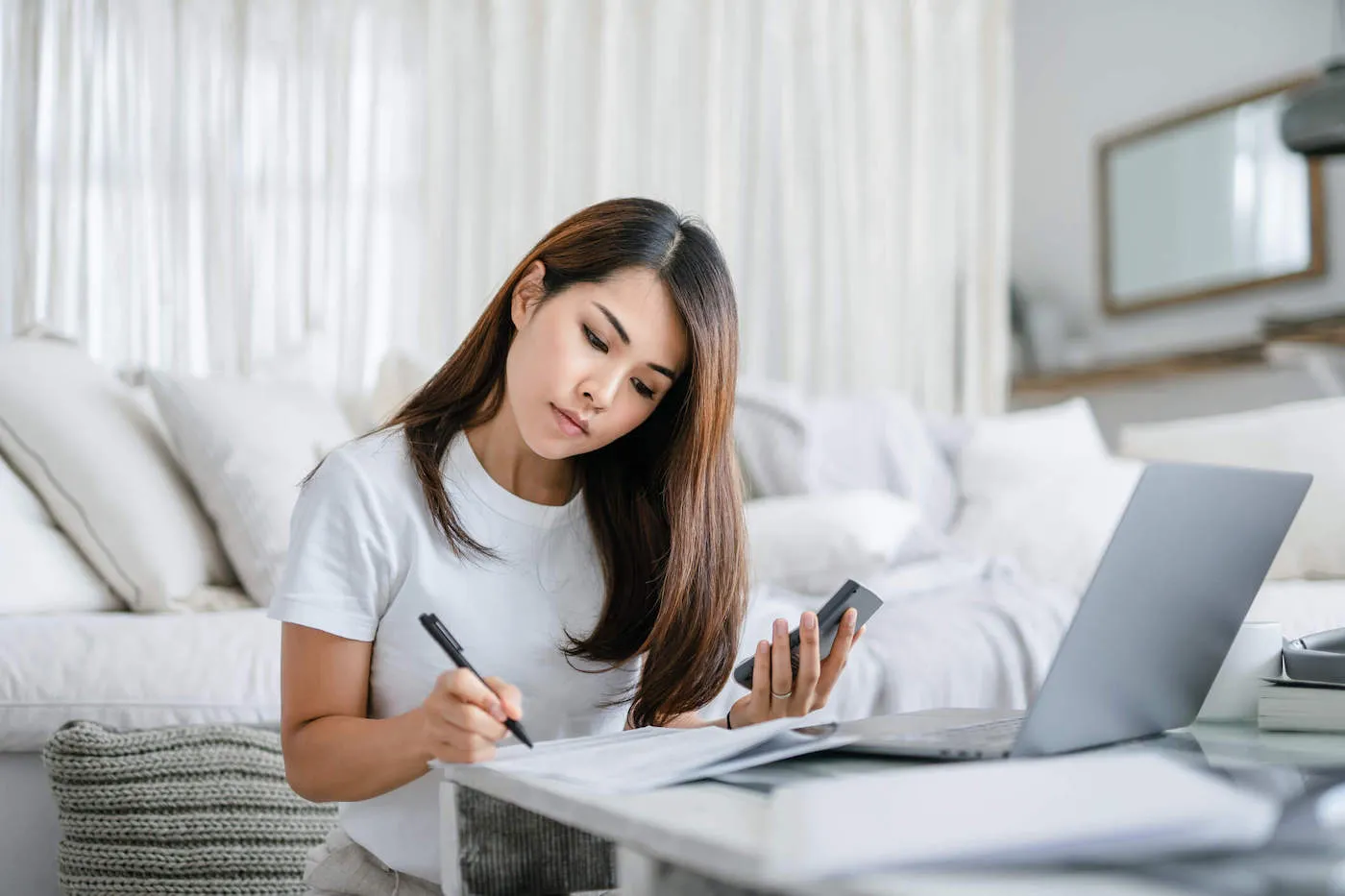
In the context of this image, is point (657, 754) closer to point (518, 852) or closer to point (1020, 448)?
point (518, 852)

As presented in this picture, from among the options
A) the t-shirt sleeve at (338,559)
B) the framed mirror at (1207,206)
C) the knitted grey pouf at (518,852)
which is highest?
the framed mirror at (1207,206)

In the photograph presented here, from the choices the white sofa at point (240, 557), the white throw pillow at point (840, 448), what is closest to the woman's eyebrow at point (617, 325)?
the white sofa at point (240, 557)

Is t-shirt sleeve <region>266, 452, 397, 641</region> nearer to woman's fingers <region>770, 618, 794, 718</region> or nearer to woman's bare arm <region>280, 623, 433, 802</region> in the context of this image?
woman's bare arm <region>280, 623, 433, 802</region>

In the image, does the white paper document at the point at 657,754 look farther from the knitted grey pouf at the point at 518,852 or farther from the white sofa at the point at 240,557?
the white sofa at the point at 240,557

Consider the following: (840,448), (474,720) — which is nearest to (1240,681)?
(474,720)

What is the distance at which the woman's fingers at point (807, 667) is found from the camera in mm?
912

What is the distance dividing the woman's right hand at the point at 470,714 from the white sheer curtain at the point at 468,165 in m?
1.89

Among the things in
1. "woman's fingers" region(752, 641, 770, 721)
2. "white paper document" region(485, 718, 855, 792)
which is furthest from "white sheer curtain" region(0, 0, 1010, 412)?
"white paper document" region(485, 718, 855, 792)

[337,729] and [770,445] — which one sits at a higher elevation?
[770,445]

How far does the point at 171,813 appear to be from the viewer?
137 centimetres

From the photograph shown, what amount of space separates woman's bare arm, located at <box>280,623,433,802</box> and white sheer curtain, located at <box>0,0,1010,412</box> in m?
1.64

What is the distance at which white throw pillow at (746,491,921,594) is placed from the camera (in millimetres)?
2080

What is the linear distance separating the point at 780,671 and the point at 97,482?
3.99ft

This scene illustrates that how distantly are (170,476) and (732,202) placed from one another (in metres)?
1.94
